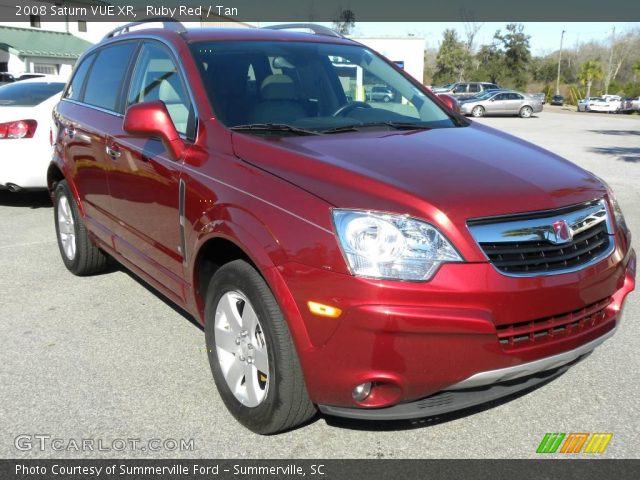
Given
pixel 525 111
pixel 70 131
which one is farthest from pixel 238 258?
pixel 525 111

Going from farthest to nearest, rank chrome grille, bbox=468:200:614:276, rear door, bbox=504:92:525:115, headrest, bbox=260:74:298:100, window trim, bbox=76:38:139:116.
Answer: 1. rear door, bbox=504:92:525:115
2. window trim, bbox=76:38:139:116
3. headrest, bbox=260:74:298:100
4. chrome grille, bbox=468:200:614:276

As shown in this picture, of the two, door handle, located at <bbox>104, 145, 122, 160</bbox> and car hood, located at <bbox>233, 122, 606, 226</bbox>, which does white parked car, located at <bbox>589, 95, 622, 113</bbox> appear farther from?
door handle, located at <bbox>104, 145, 122, 160</bbox>

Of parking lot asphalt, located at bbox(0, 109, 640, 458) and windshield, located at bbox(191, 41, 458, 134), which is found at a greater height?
windshield, located at bbox(191, 41, 458, 134)

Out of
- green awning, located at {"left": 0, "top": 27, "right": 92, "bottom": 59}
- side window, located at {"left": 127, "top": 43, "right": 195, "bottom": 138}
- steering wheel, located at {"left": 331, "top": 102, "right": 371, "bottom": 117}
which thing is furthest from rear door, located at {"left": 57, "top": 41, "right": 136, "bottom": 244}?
green awning, located at {"left": 0, "top": 27, "right": 92, "bottom": 59}

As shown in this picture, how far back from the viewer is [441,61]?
7750cm

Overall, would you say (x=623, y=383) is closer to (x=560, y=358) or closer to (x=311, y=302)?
(x=560, y=358)

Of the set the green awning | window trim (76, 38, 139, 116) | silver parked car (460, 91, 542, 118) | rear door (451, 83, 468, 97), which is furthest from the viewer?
the green awning

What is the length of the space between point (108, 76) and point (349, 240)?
3.01 m

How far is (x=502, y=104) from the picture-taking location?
116ft

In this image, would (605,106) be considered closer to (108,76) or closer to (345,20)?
(345,20)

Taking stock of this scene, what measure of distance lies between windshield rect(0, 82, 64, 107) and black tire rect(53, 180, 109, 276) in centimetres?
325

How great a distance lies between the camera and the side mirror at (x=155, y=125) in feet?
10.6

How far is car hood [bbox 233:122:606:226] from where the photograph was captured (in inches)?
98.6

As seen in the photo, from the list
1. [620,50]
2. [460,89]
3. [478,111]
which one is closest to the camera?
[478,111]
